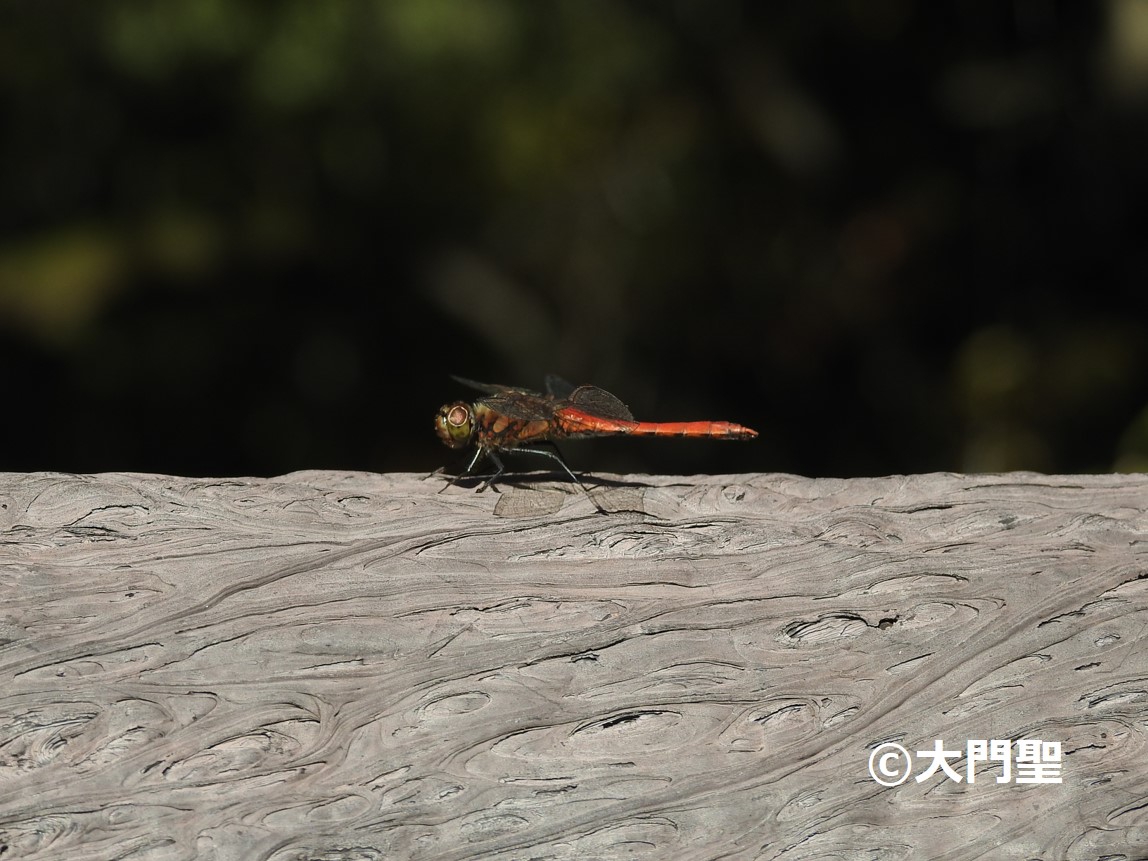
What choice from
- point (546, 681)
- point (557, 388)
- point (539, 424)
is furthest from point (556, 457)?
point (546, 681)

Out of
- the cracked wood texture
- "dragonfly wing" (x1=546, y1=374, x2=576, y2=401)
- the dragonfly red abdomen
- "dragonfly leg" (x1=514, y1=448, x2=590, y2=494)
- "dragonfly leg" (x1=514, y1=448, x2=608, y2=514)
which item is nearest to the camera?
the cracked wood texture

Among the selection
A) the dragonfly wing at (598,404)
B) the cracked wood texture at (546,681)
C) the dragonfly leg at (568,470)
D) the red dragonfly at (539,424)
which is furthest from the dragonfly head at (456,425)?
the cracked wood texture at (546,681)

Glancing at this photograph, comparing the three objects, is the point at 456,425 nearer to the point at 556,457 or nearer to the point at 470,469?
the point at 470,469

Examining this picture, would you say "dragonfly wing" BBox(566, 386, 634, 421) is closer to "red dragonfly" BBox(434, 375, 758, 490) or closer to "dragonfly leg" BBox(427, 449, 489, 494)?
"red dragonfly" BBox(434, 375, 758, 490)

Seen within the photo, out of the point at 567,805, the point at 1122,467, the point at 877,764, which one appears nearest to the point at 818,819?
the point at 877,764

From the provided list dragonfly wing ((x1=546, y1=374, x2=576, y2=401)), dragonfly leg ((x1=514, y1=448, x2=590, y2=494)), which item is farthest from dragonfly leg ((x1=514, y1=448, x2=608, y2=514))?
dragonfly wing ((x1=546, y1=374, x2=576, y2=401))
